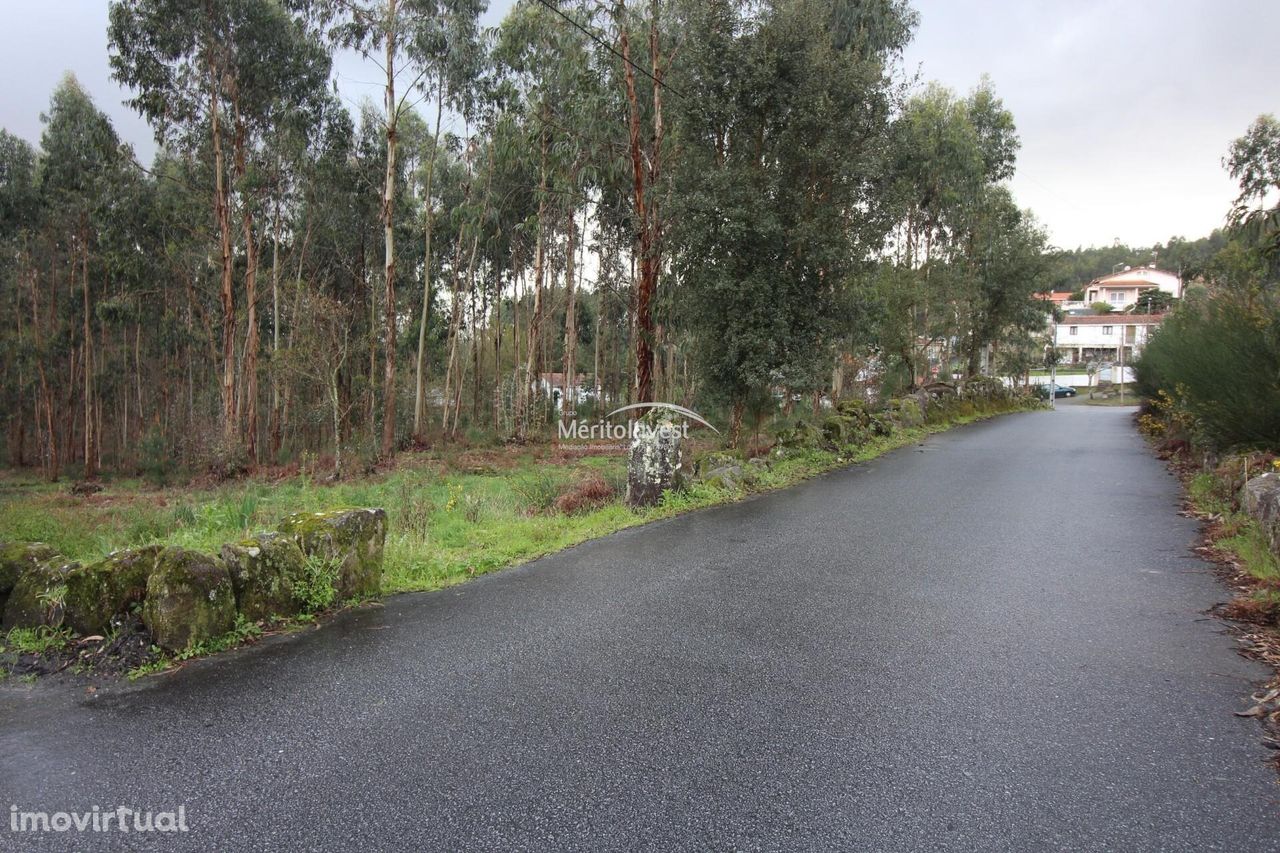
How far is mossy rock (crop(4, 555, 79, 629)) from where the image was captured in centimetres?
450

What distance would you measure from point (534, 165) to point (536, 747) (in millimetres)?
24332

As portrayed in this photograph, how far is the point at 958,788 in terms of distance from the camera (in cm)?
283

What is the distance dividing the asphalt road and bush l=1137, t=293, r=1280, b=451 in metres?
4.01

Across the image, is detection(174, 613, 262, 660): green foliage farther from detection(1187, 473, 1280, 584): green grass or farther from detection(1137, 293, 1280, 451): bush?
detection(1137, 293, 1280, 451): bush

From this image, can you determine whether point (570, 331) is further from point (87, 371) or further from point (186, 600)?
point (186, 600)

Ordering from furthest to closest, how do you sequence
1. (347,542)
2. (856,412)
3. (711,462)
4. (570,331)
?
(570,331)
(856,412)
(711,462)
(347,542)

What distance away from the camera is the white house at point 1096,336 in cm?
6956

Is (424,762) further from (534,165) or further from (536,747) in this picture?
(534,165)

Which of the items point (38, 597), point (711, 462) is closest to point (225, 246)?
point (711, 462)

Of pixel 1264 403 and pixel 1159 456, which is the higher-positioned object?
pixel 1264 403

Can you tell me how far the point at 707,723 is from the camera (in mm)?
3389

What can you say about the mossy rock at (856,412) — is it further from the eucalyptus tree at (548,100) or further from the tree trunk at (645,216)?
the eucalyptus tree at (548,100)

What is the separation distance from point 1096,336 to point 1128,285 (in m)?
14.0

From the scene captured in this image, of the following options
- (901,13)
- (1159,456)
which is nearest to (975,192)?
(901,13)
